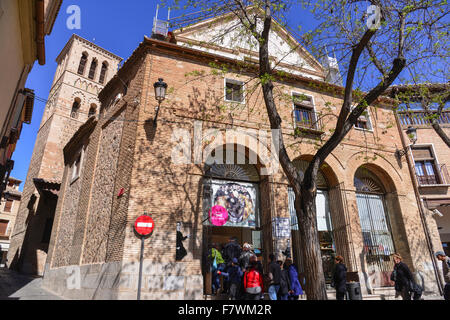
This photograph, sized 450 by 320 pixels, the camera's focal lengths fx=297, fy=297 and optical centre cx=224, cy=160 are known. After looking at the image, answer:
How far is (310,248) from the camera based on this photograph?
244 inches

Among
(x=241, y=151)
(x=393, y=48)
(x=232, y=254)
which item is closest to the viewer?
(x=393, y=48)

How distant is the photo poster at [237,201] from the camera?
10281 millimetres

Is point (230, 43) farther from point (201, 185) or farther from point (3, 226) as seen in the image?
point (3, 226)

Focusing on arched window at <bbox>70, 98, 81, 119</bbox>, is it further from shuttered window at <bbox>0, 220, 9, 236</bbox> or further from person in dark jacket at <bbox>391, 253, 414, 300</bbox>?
person in dark jacket at <bbox>391, 253, 414, 300</bbox>

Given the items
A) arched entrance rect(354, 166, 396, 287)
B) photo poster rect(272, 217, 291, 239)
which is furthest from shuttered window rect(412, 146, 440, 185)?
photo poster rect(272, 217, 291, 239)

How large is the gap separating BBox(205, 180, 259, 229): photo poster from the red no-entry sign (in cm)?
224

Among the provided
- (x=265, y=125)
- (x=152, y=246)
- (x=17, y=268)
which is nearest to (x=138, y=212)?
(x=152, y=246)

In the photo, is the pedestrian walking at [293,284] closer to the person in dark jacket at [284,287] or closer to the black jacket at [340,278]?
the person in dark jacket at [284,287]

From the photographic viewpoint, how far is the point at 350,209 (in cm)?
1151

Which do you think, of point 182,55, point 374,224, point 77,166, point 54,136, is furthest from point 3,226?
point 374,224

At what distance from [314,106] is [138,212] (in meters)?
8.62
